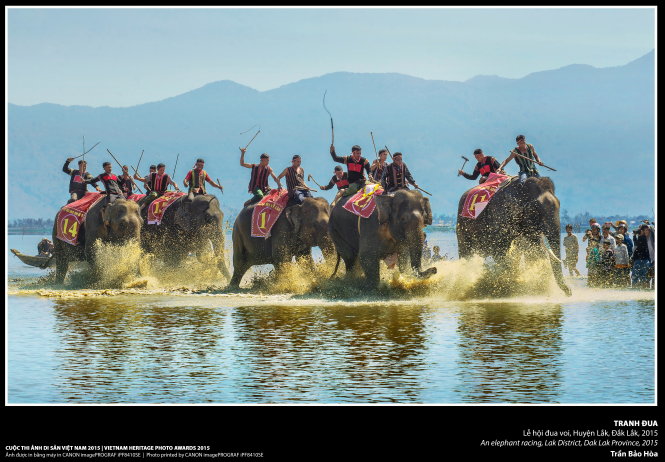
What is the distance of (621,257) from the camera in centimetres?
2569

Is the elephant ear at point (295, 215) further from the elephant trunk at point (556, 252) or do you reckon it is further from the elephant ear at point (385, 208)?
the elephant trunk at point (556, 252)

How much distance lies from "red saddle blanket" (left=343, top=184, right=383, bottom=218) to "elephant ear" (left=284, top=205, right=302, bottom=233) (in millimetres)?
1460

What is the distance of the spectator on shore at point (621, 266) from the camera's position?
2569cm

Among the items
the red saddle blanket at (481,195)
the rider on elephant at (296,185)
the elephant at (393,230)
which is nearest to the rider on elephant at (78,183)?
the rider on elephant at (296,185)

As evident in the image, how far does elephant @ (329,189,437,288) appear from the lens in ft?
75.5

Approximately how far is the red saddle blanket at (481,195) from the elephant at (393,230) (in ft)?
5.14

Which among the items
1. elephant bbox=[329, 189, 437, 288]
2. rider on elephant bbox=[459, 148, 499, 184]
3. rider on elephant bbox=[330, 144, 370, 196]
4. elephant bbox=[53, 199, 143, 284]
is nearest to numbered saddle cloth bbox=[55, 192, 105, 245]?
elephant bbox=[53, 199, 143, 284]

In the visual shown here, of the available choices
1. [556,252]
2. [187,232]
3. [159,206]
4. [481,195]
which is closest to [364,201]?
[481,195]

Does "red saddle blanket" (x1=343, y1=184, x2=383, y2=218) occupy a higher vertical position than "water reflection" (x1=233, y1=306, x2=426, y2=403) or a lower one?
higher

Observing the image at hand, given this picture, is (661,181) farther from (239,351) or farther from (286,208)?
(286,208)

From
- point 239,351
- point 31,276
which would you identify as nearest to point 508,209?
point 239,351

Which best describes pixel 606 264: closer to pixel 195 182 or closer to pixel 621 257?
pixel 621 257

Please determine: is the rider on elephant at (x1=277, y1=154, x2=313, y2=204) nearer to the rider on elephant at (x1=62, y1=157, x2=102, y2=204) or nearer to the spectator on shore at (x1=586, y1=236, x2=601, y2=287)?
the spectator on shore at (x1=586, y1=236, x2=601, y2=287)


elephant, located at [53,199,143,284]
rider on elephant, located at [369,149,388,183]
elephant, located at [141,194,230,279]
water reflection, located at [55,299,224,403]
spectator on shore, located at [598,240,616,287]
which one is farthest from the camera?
elephant, located at [141,194,230,279]
